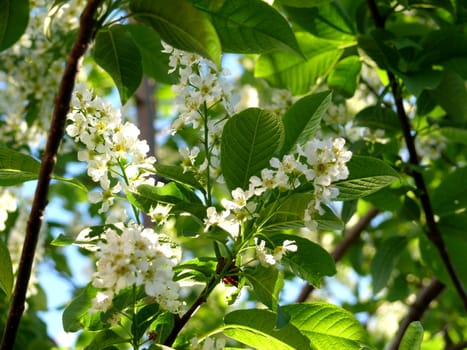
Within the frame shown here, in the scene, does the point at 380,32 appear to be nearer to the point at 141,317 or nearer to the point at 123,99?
the point at 123,99

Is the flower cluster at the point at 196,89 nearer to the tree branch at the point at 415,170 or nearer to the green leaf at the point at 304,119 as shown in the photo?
the green leaf at the point at 304,119

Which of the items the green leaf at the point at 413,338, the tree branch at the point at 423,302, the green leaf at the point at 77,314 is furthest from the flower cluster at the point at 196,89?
the tree branch at the point at 423,302

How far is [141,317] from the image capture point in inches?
54.5

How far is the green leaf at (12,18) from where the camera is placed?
1546 millimetres

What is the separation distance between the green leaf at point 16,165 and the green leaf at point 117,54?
295mm

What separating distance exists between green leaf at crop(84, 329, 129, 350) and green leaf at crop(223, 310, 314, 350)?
0.19 meters

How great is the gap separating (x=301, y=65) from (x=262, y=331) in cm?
111

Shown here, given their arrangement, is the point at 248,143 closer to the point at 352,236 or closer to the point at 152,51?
the point at 152,51

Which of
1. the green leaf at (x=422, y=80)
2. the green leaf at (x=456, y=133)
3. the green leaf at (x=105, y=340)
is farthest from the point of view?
the green leaf at (x=456, y=133)

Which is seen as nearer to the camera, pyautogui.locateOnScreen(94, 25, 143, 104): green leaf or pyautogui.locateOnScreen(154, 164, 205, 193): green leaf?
pyautogui.locateOnScreen(154, 164, 205, 193): green leaf

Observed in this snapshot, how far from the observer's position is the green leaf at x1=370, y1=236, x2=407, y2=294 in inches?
95.2

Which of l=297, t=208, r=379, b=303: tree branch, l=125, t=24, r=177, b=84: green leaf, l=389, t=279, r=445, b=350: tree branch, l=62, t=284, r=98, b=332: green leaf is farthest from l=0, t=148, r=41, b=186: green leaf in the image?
l=297, t=208, r=379, b=303: tree branch

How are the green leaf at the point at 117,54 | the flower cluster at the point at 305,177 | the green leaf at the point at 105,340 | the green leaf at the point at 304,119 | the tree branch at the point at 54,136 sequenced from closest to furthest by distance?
the tree branch at the point at 54,136 < the flower cluster at the point at 305,177 < the green leaf at the point at 105,340 < the green leaf at the point at 304,119 < the green leaf at the point at 117,54

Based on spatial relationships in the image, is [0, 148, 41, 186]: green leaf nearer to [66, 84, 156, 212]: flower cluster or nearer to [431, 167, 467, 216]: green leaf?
[66, 84, 156, 212]: flower cluster
